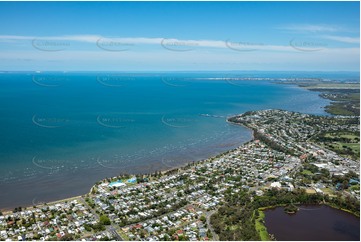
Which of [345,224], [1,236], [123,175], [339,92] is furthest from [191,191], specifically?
[339,92]

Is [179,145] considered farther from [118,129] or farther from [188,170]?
[118,129]

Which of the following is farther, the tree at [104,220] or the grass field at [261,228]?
the tree at [104,220]

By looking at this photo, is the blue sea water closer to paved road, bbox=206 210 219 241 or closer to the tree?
the tree

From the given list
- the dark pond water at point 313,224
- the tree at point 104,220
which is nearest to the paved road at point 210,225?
the dark pond water at point 313,224

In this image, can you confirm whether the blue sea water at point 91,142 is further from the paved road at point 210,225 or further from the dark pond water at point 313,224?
the dark pond water at point 313,224

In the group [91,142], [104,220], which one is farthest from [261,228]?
[91,142]

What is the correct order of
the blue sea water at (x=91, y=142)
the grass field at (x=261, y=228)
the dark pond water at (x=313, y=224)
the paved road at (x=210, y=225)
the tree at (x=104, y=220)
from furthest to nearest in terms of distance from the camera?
the blue sea water at (x=91, y=142), the tree at (x=104, y=220), the dark pond water at (x=313, y=224), the grass field at (x=261, y=228), the paved road at (x=210, y=225)

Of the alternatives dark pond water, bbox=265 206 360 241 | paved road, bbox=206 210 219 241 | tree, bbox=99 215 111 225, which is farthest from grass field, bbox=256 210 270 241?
tree, bbox=99 215 111 225

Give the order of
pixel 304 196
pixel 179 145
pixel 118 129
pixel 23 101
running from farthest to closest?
pixel 23 101 → pixel 118 129 → pixel 179 145 → pixel 304 196

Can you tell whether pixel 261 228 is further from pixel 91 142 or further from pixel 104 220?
pixel 91 142
